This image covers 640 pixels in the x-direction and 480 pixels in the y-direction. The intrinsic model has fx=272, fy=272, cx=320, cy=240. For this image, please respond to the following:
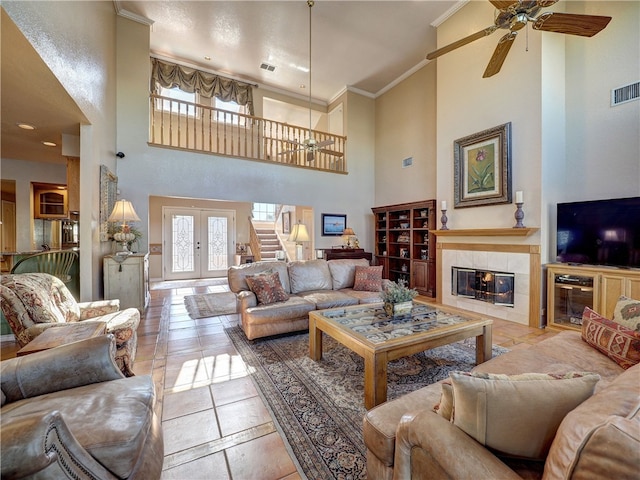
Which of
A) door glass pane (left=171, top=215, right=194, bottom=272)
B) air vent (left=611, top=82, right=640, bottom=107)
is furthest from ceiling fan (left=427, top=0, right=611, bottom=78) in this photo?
door glass pane (left=171, top=215, right=194, bottom=272)

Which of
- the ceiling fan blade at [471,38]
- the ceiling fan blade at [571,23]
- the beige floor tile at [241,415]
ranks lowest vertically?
the beige floor tile at [241,415]

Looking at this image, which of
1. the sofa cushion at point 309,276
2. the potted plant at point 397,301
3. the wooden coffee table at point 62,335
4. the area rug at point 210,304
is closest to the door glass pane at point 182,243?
the area rug at point 210,304

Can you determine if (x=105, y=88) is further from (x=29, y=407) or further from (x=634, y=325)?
(x=634, y=325)

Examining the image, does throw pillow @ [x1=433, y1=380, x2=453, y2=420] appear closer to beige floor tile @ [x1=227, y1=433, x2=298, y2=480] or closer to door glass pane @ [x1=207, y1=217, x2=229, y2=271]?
beige floor tile @ [x1=227, y1=433, x2=298, y2=480]

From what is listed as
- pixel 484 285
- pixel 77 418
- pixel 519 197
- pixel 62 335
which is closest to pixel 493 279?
pixel 484 285

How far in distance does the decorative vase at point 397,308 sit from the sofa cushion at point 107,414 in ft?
6.53

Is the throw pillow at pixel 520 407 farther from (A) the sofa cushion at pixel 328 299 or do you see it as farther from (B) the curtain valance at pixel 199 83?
(B) the curtain valance at pixel 199 83

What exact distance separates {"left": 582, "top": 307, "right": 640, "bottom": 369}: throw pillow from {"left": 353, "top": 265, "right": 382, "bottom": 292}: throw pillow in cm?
233

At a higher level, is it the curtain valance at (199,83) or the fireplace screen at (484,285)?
the curtain valance at (199,83)

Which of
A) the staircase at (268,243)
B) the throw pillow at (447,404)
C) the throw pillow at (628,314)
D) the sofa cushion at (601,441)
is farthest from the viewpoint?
the staircase at (268,243)

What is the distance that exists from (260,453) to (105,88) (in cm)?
527

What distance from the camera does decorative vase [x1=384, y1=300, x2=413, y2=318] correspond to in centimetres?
262

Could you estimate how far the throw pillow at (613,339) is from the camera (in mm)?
1626

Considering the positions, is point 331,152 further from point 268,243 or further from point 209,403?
point 209,403
